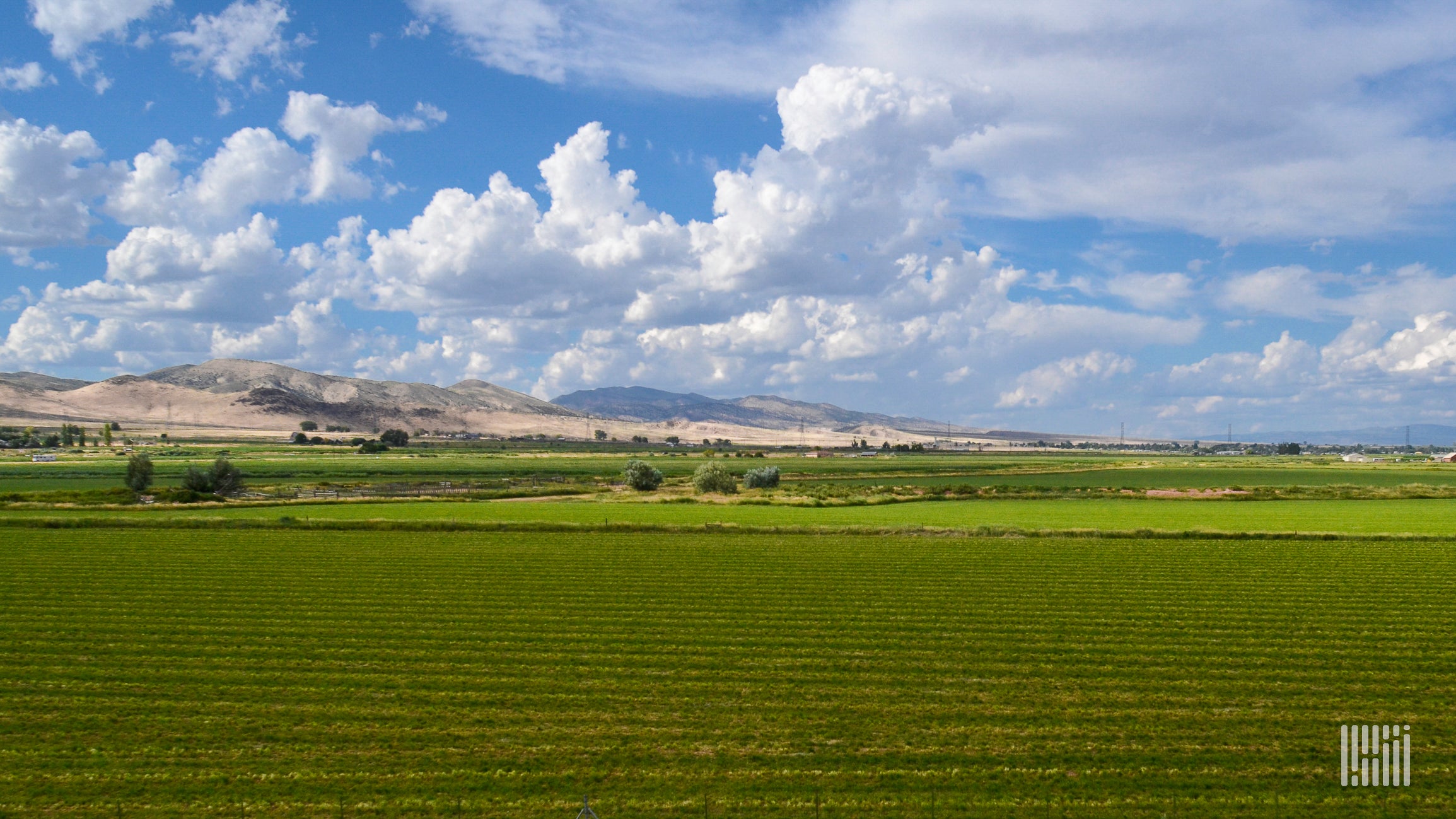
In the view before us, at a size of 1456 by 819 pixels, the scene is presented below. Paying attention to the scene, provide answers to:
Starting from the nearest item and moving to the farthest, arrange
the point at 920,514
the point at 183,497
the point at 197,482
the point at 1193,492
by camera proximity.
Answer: the point at 920,514
the point at 183,497
the point at 197,482
the point at 1193,492

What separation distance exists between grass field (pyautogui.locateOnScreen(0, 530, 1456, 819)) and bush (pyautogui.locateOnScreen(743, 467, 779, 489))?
46.8 metres

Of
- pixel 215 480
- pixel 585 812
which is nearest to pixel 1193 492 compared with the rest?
pixel 585 812

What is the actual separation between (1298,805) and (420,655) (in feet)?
48.0

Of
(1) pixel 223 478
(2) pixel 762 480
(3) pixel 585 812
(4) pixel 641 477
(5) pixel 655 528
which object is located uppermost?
(1) pixel 223 478

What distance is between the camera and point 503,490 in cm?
6681

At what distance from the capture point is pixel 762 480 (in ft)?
242

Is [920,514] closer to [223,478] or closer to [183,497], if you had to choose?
[183,497]

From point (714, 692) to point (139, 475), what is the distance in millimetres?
63633

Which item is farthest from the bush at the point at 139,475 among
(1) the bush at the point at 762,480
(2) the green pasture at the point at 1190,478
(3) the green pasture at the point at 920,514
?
(2) the green pasture at the point at 1190,478

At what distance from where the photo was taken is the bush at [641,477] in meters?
69.8

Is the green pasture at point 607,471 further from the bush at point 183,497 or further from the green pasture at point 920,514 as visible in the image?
the green pasture at point 920,514

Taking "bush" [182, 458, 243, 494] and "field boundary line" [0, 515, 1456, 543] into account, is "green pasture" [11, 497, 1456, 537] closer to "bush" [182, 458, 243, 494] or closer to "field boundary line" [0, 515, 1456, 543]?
"field boundary line" [0, 515, 1456, 543]

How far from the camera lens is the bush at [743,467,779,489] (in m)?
73.2

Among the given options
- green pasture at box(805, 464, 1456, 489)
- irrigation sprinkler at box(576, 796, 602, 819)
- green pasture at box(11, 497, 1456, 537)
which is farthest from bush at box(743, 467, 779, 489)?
irrigation sprinkler at box(576, 796, 602, 819)
